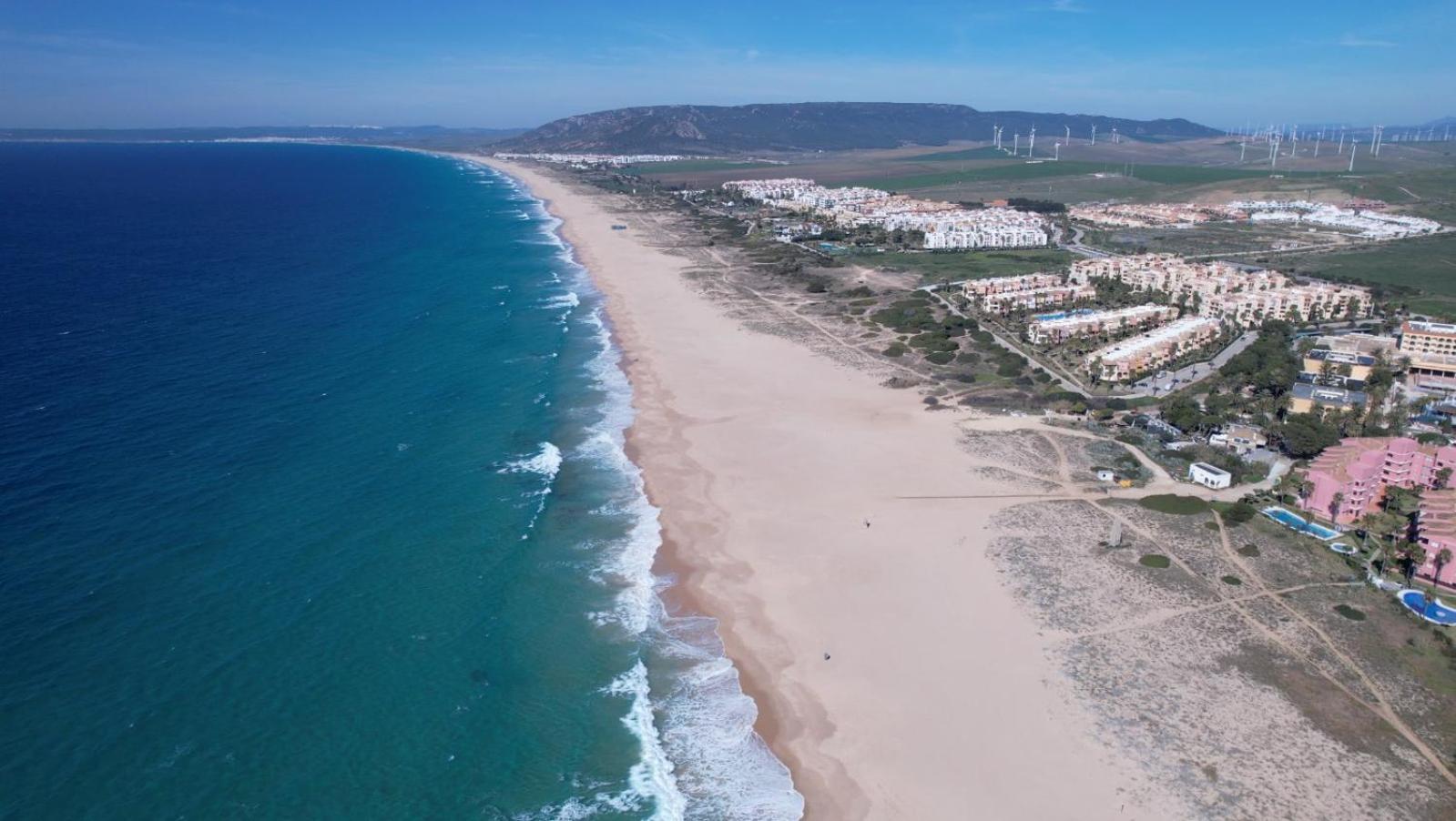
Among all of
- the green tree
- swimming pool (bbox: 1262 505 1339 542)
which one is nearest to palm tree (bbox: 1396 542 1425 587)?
swimming pool (bbox: 1262 505 1339 542)

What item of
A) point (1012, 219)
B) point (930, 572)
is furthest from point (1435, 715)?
point (1012, 219)

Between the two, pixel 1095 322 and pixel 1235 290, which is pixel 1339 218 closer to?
pixel 1235 290

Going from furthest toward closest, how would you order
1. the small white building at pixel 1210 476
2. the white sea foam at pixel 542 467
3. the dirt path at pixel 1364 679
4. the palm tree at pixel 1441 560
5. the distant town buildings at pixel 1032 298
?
the distant town buildings at pixel 1032 298 → the small white building at pixel 1210 476 → the white sea foam at pixel 542 467 → the palm tree at pixel 1441 560 → the dirt path at pixel 1364 679

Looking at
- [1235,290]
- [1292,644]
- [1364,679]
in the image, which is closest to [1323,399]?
[1292,644]

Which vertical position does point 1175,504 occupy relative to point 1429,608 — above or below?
above

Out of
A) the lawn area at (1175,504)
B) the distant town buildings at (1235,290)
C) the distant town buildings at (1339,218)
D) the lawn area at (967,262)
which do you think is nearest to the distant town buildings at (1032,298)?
the distant town buildings at (1235,290)

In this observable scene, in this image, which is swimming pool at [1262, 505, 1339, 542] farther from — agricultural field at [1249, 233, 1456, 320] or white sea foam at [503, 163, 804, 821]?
agricultural field at [1249, 233, 1456, 320]

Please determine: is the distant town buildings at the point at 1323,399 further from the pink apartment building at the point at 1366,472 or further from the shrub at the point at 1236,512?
the shrub at the point at 1236,512
